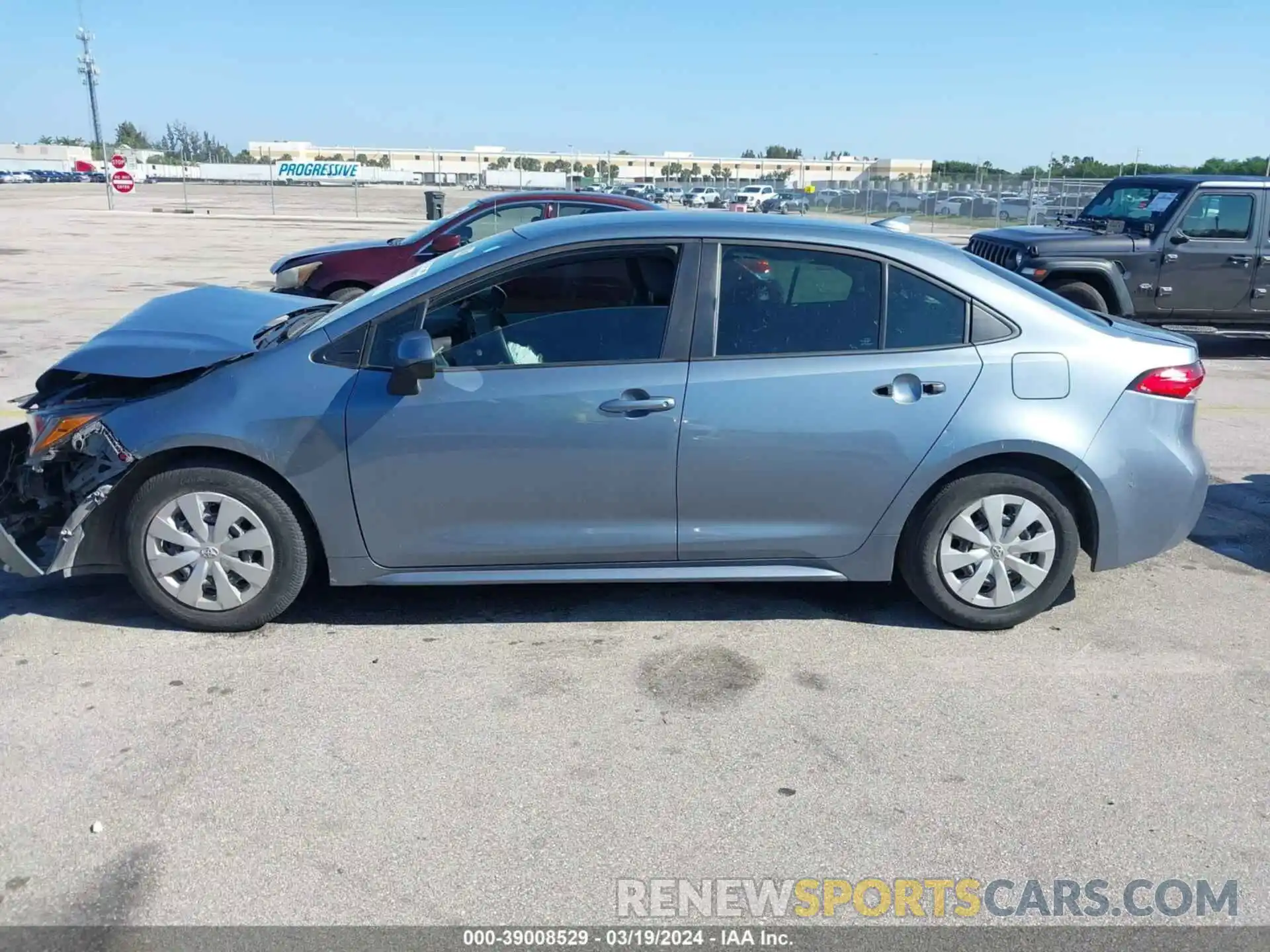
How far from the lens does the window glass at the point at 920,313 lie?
4352mm

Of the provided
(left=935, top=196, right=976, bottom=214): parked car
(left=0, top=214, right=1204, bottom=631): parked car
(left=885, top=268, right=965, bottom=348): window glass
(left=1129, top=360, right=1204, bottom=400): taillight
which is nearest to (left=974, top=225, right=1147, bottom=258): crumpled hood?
(left=1129, top=360, right=1204, bottom=400): taillight

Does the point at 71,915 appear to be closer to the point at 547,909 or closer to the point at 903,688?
the point at 547,909

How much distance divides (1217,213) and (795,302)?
355 inches

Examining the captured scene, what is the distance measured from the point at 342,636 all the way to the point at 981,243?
10.1 meters

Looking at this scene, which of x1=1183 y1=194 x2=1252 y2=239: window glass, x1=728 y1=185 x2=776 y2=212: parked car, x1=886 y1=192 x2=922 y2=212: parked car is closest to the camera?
x1=1183 y1=194 x2=1252 y2=239: window glass

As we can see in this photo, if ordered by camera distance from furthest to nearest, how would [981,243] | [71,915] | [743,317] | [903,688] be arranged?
[981,243], [743,317], [903,688], [71,915]

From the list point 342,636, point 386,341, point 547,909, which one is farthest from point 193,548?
point 547,909

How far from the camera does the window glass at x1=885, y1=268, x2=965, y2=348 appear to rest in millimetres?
4352

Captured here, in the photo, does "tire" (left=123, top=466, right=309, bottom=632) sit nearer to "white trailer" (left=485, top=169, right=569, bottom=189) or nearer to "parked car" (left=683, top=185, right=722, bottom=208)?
"parked car" (left=683, top=185, right=722, bottom=208)

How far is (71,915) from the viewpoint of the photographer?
→ 276 centimetres

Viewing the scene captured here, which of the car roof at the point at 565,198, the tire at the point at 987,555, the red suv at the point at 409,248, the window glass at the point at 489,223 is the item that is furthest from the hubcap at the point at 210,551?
the car roof at the point at 565,198

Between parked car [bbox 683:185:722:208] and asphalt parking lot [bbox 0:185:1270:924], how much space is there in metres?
44.3

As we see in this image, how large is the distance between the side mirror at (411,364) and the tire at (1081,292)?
846 cm

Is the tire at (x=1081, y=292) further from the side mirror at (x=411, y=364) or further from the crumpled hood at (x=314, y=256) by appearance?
the side mirror at (x=411, y=364)
